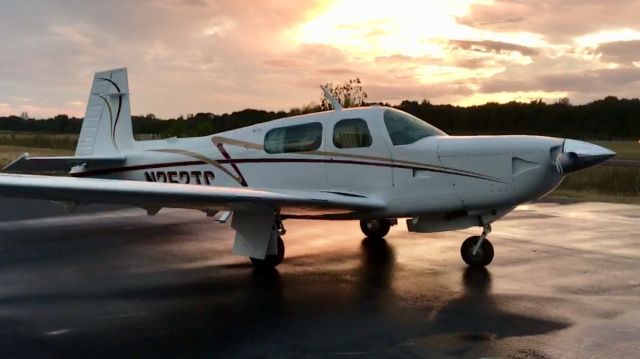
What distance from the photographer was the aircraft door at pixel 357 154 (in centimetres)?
760

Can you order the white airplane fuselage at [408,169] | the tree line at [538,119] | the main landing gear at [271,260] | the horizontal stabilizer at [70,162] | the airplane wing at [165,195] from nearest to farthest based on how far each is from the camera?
1. the airplane wing at [165,195]
2. the white airplane fuselage at [408,169]
3. the main landing gear at [271,260]
4. the horizontal stabilizer at [70,162]
5. the tree line at [538,119]

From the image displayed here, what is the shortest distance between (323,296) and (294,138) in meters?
2.68

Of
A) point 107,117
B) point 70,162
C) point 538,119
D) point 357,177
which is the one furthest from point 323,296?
point 538,119

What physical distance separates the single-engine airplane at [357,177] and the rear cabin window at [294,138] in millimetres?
16

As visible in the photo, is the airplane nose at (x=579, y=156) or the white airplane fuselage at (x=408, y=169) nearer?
the airplane nose at (x=579, y=156)

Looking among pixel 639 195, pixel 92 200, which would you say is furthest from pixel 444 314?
pixel 639 195

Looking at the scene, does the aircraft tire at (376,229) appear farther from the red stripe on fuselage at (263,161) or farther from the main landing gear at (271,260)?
the main landing gear at (271,260)

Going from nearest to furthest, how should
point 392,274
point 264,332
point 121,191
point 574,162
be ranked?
1. point 264,332
2. point 121,191
3. point 574,162
4. point 392,274

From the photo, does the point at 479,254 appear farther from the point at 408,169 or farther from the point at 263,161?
the point at 263,161

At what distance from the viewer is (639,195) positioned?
19.2 m

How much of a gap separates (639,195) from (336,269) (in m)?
15.2

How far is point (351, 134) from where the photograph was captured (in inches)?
309

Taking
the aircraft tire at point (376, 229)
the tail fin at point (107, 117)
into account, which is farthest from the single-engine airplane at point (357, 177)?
the tail fin at point (107, 117)

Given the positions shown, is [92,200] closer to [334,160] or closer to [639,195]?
[334,160]
